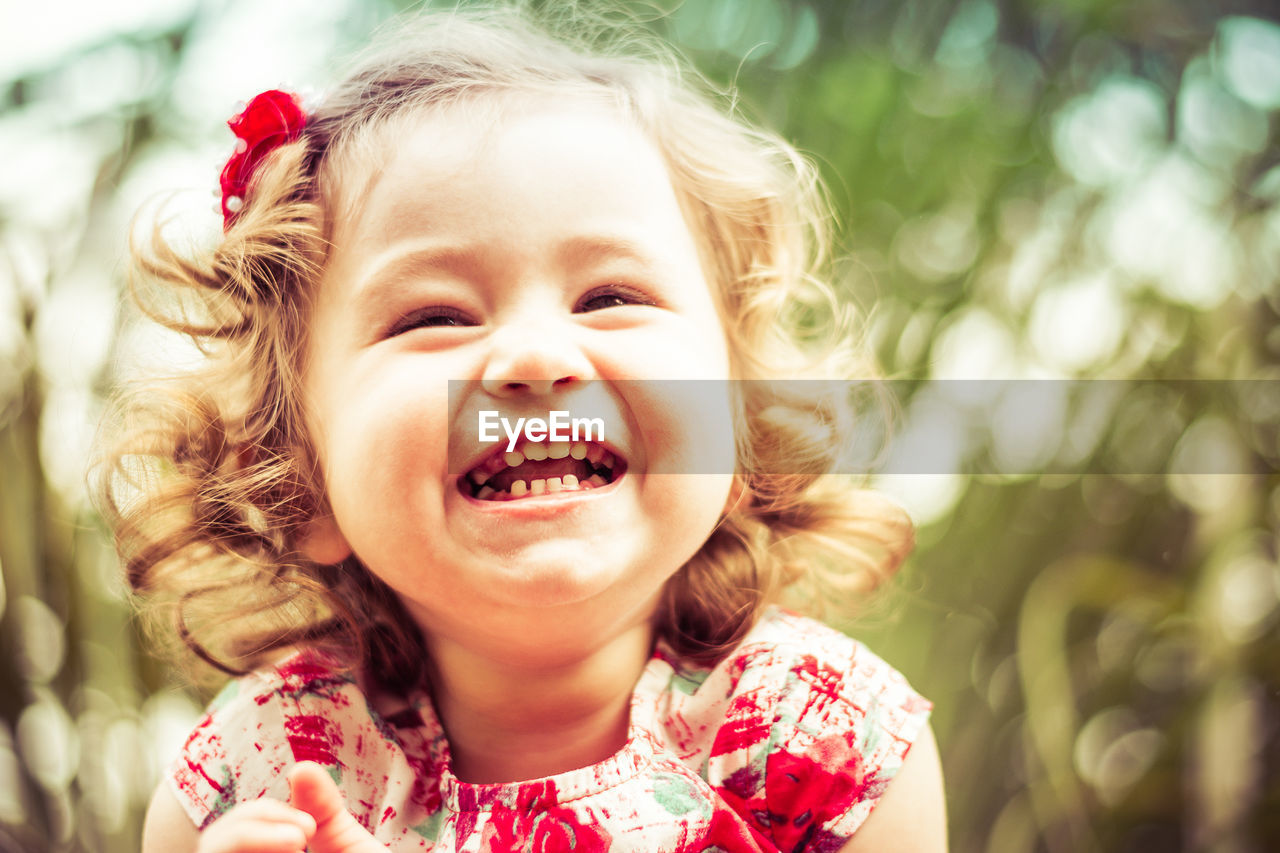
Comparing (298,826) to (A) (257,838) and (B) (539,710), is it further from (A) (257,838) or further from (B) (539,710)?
(B) (539,710)

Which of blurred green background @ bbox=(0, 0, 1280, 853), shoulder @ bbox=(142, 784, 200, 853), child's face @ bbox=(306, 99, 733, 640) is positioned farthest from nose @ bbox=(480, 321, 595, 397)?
blurred green background @ bbox=(0, 0, 1280, 853)

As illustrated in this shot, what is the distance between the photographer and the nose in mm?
556

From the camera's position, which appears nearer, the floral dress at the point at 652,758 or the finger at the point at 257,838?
the finger at the point at 257,838

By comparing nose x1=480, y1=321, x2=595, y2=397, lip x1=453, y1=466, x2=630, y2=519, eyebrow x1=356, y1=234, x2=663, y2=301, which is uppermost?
eyebrow x1=356, y1=234, x2=663, y2=301

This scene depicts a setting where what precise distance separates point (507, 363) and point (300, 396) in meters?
0.25

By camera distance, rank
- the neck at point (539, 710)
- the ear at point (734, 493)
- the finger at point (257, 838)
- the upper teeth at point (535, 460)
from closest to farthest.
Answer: the finger at point (257, 838), the upper teeth at point (535, 460), the neck at point (539, 710), the ear at point (734, 493)

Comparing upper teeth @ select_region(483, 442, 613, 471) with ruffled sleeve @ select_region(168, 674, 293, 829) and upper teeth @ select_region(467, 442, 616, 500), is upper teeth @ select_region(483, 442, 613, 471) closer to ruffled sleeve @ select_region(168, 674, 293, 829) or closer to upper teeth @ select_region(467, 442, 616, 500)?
upper teeth @ select_region(467, 442, 616, 500)

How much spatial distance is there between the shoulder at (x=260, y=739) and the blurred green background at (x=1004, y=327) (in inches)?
14.7

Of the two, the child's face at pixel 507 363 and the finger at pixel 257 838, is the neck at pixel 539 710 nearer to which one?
the child's face at pixel 507 363

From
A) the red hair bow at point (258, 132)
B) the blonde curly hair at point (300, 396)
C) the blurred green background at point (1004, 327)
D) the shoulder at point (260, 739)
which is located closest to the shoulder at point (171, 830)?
the shoulder at point (260, 739)

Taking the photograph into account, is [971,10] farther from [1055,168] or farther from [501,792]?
[501,792]

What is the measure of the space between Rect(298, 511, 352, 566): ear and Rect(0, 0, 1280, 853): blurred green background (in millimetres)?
456

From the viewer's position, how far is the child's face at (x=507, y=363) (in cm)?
57

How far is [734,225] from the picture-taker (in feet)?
2.74
